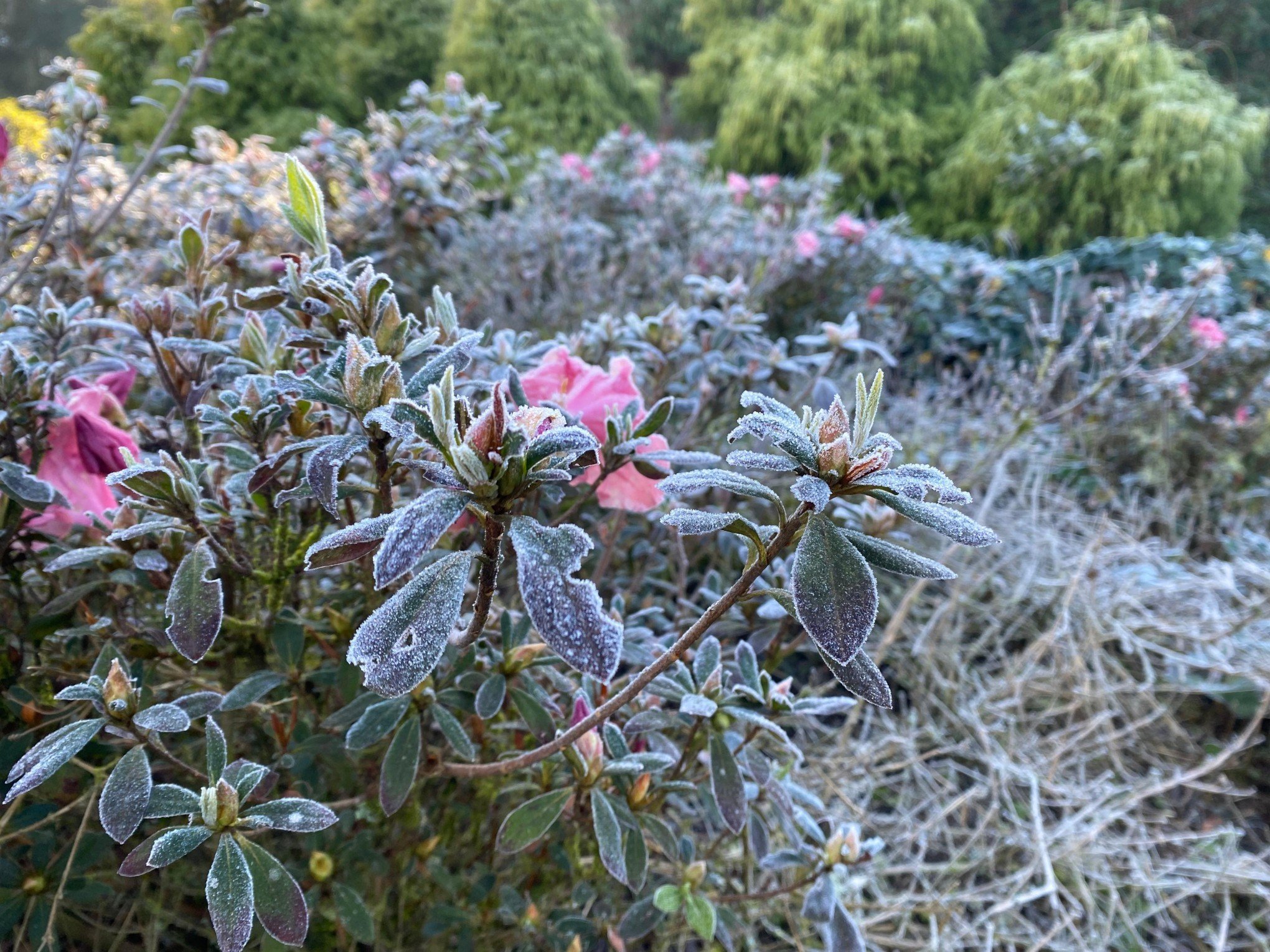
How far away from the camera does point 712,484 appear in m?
0.49

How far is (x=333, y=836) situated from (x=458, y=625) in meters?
0.26

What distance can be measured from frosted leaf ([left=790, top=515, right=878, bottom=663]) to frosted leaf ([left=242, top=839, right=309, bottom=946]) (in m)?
0.42

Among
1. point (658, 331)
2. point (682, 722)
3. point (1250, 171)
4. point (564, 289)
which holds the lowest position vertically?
point (1250, 171)

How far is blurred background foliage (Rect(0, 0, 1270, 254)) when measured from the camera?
5789 millimetres

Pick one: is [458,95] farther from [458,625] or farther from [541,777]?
[541,777]

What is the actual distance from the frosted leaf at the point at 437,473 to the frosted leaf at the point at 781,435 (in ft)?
0.54

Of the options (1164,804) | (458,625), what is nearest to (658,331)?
(458,625)

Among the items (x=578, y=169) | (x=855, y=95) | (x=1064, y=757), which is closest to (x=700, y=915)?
(x=1064, y=757)

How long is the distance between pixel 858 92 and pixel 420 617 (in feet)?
24.7

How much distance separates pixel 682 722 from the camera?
78 cm

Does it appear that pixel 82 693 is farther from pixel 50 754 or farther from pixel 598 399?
pixel 598 399

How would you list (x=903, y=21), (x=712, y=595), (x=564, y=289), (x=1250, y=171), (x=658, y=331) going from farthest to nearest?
(x=1250, y=171) → (x=903, y=21) → (x=564, y=289) → (x=658, y=331) → (x=712, y=595)

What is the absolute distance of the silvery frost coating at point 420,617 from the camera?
0.46 meters

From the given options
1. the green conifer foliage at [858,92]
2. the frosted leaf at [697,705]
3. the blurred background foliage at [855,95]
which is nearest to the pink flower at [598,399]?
the frosted leaf at [697,705]
